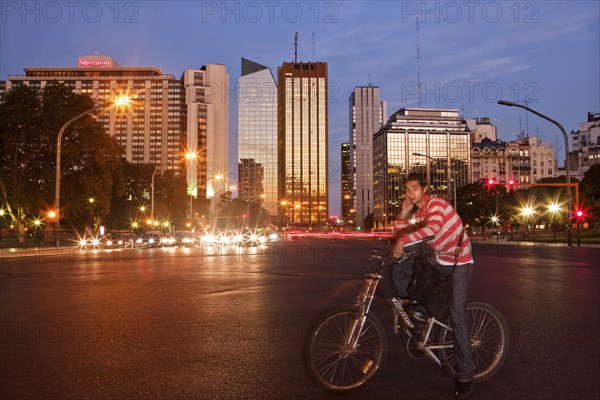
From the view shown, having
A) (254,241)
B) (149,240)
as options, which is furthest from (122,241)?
(254,241)

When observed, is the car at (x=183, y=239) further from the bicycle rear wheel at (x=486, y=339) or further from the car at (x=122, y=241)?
the bicycle rear wheel at (x=486, y=339)

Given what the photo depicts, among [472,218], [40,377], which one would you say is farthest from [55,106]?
[472,218]

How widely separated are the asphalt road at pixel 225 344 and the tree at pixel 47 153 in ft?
134

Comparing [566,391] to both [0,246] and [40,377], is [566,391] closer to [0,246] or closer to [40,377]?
[40,377]

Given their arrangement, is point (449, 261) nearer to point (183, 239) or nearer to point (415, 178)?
point (415, 178)

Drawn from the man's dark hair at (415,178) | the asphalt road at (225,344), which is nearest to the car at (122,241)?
the asphalt road at (225,344)

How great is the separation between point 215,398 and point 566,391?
2.90 metres

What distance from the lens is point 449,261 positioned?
531 cm

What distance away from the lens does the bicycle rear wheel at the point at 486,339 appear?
5613mm

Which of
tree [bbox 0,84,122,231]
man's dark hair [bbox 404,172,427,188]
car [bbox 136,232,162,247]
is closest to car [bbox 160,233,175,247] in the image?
car [bbox 136,232,162,247]

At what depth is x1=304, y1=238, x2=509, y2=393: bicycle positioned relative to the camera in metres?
5.07

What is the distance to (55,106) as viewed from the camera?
53.5 meters

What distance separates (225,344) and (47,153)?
5092cm

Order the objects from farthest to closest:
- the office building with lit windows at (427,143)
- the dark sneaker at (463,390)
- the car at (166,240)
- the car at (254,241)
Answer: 1. the office building with lit windows at (427,143)
2. the car at (166,240)
3. the car at (254,241)
4. the dark sneaker at (463,390)
